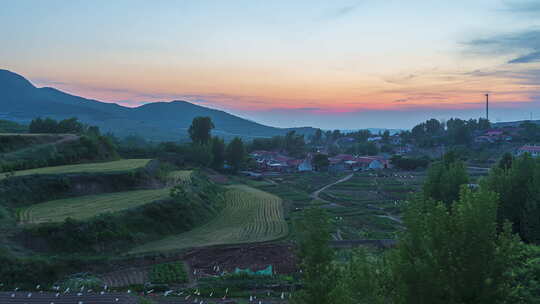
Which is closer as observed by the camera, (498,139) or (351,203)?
(351,203)

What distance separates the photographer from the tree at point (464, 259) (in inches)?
231

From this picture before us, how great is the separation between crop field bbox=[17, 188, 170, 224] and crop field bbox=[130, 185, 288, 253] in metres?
4.11

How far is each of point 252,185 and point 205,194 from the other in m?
15.9

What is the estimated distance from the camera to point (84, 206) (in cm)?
2514

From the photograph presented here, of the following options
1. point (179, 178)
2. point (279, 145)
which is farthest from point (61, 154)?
point (279, 145)

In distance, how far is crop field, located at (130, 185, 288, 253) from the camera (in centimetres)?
2314

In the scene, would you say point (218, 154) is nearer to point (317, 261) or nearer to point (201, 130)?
point (201, 130)

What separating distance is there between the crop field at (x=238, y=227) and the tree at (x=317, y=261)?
53.7ft

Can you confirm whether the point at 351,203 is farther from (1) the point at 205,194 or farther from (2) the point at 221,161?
(2) the point at 221,161

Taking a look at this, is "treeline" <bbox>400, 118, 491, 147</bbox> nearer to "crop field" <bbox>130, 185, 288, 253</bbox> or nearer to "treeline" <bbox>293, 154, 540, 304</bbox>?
"crop field" <bbox>130, 185, 288, 253</bbox>

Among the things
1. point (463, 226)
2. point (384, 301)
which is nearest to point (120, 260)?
point (384, 301)

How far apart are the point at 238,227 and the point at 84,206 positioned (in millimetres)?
10882

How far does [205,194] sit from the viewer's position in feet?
109

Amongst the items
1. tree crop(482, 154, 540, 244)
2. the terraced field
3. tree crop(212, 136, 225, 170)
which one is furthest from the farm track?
tree crop(212, 136, 225, 170)
